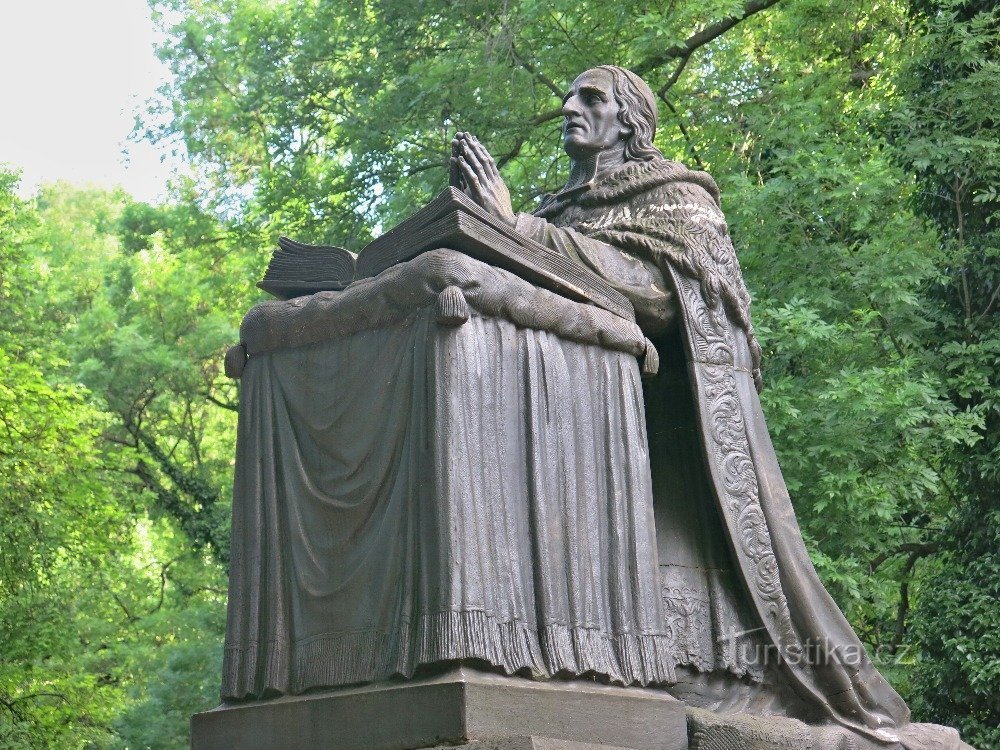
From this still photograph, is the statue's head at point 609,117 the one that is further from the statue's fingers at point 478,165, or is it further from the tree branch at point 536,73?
the tree branch at point 536,73

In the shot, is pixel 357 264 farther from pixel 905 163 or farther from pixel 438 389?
pixel 905 163

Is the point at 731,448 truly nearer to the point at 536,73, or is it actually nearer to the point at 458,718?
the point at 458,718

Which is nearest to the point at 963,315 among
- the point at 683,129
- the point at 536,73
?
the point at 683,129

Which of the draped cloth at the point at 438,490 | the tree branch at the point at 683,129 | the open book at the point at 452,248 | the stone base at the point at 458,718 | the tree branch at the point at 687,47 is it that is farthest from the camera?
the tree branch at the point at 687,47

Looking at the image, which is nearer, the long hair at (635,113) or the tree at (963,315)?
the long hair at (635,113)

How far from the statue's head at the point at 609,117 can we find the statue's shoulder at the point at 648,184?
0.62ft

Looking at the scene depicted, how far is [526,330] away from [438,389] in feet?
1.50

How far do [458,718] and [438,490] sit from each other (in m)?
0.63

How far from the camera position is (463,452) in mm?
4414

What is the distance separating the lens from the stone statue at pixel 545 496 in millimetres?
4426

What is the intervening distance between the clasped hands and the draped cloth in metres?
0.44

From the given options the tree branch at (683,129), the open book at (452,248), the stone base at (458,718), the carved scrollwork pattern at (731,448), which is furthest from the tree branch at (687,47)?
the stone base at (458,718)

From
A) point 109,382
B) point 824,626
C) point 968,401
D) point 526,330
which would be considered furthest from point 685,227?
point 109,382

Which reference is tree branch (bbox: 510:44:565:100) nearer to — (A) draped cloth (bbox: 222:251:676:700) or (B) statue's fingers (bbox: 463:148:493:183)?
(B) statue's fingers (bbox: 463:148:493:183)
